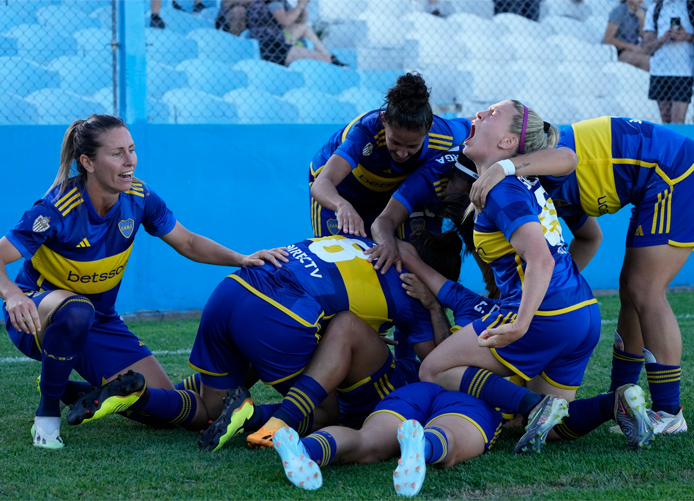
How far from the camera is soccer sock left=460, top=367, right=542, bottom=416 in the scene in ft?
8.56

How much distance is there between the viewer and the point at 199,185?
6.03 m

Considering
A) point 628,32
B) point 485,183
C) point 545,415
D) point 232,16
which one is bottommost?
point 545,415

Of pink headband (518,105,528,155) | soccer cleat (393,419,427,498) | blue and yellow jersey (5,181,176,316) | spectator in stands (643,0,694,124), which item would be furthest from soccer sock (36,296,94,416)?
spectator in stands (643,0,694,124)

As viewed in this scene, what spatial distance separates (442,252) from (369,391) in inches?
26.6

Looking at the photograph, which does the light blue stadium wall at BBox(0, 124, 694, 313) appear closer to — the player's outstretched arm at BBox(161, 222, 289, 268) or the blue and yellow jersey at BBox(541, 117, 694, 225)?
the player's outstretched arm at BBox(161, 222, 289, 268)

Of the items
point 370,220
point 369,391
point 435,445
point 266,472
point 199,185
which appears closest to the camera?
point 435,445

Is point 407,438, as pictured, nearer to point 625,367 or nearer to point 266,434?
point 266,434

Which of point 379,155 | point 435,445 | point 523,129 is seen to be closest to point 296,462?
point 435,445

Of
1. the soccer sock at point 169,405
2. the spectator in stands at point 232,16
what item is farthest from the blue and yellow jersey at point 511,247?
the spectator in stands at point 232,16

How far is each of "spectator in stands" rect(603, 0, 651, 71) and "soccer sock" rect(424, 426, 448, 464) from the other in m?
6.74

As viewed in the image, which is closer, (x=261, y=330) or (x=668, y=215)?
(x=261, y=330)

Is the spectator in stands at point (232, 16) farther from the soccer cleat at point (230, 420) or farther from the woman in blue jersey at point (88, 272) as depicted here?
the soccer cleat at point (230, 420)

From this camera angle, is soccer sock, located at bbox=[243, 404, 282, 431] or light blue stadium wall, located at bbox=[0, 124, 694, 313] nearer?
soccer sock, located at bbox=[243, 404, 282, 431]

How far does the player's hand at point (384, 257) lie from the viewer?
2.99 meters
